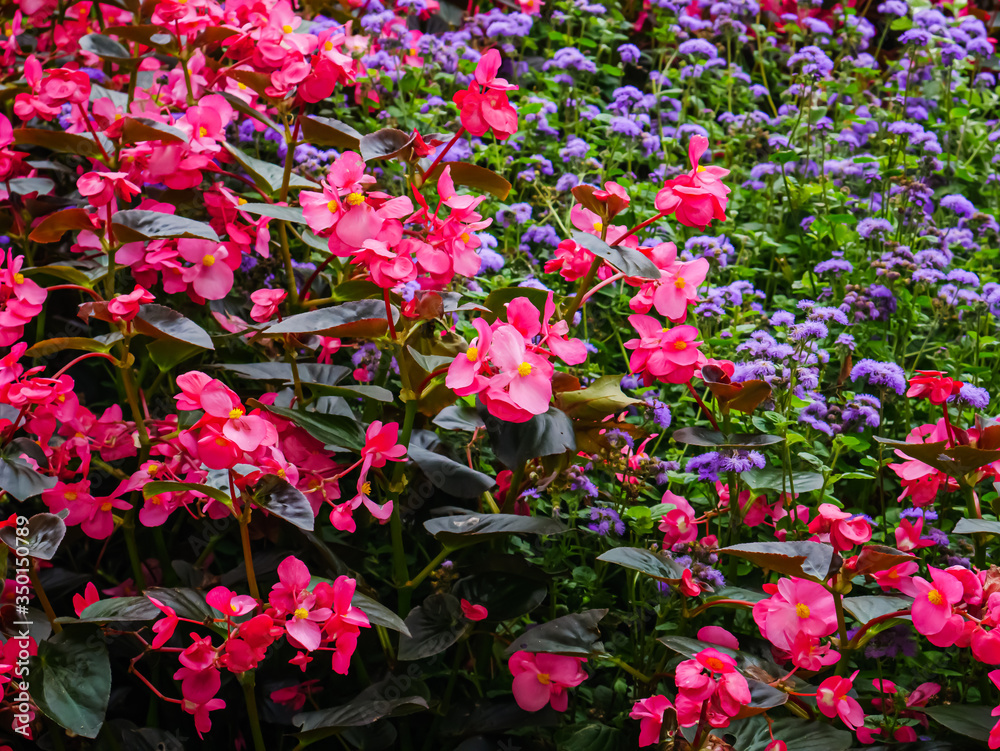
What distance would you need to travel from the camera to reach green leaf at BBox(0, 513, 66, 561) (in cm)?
103

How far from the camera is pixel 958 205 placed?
217 centimetres

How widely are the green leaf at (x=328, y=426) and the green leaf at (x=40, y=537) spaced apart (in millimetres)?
281

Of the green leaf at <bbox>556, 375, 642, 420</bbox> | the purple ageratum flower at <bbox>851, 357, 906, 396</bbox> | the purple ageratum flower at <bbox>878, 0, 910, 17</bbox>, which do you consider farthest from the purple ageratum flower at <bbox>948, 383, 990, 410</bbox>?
the purple ageratum flower at <bbox>878, 0, 910, 17</bbox>

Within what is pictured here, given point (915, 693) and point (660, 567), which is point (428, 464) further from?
point (915, 693)

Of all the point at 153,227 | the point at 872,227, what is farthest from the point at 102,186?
the point at 872,227

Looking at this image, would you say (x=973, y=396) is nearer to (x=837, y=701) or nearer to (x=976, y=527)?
(x=976, y=527)

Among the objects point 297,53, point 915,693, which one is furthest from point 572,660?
point 297,53

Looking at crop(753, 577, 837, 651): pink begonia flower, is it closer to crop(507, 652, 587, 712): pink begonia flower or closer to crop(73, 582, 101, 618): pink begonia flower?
crop(507, 652, 587, 712): pink begonia flower

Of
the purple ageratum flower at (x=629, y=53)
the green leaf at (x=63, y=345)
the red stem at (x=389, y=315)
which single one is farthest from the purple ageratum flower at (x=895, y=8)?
the green leaf at (x=63, y=345)

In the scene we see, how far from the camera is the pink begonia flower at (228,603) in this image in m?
1.01

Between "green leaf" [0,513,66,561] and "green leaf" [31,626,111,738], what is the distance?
124mm

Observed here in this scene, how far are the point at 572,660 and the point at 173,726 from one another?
675 millimetres

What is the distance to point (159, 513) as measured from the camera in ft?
3.95

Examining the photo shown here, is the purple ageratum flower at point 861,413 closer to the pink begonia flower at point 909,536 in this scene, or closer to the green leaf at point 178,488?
the pink begonia flower at point 909,536
